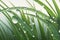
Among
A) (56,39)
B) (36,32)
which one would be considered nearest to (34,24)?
(36,32)

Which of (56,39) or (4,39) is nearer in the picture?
(56,39)

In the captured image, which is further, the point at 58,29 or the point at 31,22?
the point at 31,22

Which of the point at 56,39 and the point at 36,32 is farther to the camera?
the point at 36,32

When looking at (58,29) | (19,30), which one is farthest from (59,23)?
(19,30)

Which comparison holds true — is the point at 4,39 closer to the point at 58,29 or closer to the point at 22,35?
the point at 22,35

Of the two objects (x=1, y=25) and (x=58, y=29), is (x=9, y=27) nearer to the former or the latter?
(x=1, y=25)

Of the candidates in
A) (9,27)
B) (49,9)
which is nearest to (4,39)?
(9,27)

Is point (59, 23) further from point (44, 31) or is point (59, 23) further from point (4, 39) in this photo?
point (4, 39)
